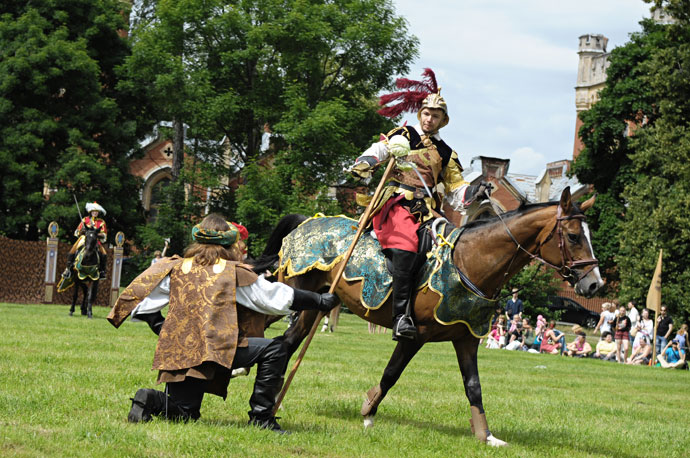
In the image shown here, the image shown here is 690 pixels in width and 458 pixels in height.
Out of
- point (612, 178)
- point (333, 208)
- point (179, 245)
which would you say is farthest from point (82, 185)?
point (612, 178)

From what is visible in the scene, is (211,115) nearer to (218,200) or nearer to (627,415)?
(218,200)

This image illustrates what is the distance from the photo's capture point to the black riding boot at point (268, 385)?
6.98 m

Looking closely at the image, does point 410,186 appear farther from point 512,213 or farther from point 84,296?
point 84,296

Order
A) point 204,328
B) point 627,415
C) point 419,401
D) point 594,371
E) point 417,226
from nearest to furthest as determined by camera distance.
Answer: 1. point 204,328
2. point 417,226
3. point 419,401
4. point 627,415
5. point 594,371

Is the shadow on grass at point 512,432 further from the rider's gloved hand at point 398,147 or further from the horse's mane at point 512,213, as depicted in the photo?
the rider's gloved hand at point 398,147

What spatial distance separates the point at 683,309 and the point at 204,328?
30510 mm

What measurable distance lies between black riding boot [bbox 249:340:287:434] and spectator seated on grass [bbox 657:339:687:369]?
1884 centimetres

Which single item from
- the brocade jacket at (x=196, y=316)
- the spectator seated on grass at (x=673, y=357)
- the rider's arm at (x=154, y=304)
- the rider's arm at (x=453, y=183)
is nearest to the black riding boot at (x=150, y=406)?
the brocade jacket at (x=196, y=316)

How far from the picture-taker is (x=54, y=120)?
38094mm

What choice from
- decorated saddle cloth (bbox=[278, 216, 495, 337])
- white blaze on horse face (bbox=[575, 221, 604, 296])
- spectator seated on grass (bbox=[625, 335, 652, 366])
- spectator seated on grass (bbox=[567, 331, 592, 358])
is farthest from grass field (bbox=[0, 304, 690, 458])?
spectator seated on grass (bbox=[567, 331, 592, 358])

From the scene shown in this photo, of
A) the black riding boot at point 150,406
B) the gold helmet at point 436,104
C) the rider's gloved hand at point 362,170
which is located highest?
the gold helmet at point 436,104

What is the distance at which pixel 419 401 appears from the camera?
10.4m

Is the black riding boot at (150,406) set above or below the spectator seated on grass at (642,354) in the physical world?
above

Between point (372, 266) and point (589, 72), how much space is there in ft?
222
